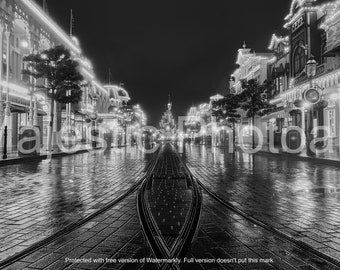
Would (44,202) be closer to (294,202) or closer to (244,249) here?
(244,249)

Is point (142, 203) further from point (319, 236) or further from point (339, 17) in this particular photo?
point (339, 17)

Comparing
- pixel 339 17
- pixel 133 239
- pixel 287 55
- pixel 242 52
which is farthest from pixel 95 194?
pixel 242 52

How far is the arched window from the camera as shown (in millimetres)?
37013

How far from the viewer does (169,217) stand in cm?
609

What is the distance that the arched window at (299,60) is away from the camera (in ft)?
121

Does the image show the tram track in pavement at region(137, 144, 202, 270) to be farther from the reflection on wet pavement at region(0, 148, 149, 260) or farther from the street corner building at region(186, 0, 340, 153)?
the street corner building at region(186, 0, 340, 153)

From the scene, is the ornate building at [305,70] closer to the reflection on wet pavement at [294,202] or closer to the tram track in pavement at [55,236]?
the reflection on wet pavement at [294,202]

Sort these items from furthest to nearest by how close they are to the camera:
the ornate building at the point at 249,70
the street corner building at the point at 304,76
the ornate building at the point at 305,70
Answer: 1. the ornate building at the point at 249,70
2. the ornate building at the point at 305,70
3. the street corner building at the point at 304,76

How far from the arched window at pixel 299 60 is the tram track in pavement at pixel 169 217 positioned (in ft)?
104

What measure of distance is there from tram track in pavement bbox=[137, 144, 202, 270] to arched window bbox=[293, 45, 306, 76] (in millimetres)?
31584

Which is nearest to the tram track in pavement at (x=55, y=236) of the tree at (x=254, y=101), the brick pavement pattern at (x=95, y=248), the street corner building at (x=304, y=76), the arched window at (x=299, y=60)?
the brick pavement pattern at (x=95, y=248)

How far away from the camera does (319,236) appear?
4902 millimetres

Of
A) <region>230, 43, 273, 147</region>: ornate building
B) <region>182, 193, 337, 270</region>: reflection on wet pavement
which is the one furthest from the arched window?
<region>182, 193, 337, 270</region>: reflection on wet pavement

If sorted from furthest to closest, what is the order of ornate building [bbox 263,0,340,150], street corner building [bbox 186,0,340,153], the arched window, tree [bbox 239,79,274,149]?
the arched window → tree [bbox 239,79,274,149] → ornate building [bbox 263,0,340,150] → street corner building [bbox 186,0,340,153]
